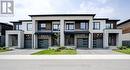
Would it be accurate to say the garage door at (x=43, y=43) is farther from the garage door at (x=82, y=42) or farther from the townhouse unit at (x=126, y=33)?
the townhouse unit at (x=126, y=33)

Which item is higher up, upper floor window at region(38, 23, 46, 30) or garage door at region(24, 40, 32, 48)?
upper floor window at region(38, 23, 46, 30)

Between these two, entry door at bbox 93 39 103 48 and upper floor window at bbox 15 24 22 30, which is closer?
entry door at bbox 93 39 103 48

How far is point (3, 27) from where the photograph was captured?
51.9 metres

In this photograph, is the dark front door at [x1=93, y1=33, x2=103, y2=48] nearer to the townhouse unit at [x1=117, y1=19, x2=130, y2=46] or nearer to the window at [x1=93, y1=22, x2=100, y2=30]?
the window at [x1=93, y1=22, x2=100, y2=30]

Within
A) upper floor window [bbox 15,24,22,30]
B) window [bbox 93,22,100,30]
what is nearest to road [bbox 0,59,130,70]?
window [bbox 93,22,100,30]

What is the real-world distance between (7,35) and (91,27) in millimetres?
18716

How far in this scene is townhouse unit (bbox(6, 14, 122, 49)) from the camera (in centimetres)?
4391

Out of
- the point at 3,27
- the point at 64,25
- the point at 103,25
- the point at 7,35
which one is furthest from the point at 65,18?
the point at 3,27

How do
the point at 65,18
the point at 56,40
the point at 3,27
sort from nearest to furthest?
the point at 65,18, the point at 56,40, the point at 3,27

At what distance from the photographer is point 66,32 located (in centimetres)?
4453

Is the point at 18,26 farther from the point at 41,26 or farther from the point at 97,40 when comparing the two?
the point at 97,40

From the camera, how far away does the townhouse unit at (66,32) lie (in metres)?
43.9

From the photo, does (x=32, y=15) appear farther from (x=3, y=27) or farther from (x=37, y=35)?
(x=3, y=27)

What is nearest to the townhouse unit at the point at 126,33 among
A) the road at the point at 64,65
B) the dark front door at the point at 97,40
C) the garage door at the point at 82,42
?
the dark front door at the point at 97,40
